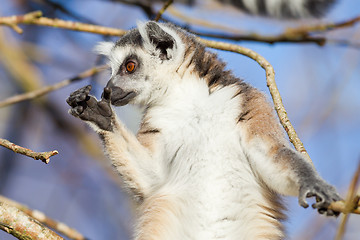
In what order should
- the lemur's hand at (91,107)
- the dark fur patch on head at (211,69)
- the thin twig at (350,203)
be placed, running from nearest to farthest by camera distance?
the thin twig at (350,203), the lemur's hand at (91,107), the dark fur patch on head at (211,69)

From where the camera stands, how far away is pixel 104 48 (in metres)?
4.46

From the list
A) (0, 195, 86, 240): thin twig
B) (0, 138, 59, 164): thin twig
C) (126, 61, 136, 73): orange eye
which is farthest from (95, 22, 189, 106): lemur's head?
(0, 138, 59, 164): thin twig

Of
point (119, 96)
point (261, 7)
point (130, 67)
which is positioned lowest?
point (119, 96)

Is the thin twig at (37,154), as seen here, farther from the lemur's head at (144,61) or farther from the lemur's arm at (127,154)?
the lemur's head at (144,61)

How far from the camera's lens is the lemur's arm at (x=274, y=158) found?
2.61 metres

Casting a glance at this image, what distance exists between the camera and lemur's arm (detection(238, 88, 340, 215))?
8.57ft

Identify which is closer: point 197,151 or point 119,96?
point 197,151

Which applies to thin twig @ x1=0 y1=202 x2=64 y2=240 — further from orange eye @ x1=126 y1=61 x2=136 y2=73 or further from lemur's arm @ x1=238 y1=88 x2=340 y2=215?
orange eye @ x1=126 y1=61 x2=136 y2=73

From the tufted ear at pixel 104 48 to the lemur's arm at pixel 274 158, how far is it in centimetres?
140

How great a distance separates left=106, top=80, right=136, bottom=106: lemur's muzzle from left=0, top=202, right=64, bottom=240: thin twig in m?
1.38

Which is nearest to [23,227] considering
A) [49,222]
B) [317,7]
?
[49,222]

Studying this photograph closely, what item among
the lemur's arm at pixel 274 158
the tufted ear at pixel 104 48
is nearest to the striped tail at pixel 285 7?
the tufted ear at pixel 104 48

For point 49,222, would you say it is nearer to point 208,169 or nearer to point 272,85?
point 208,169

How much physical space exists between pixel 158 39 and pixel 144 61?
0.21 meters
